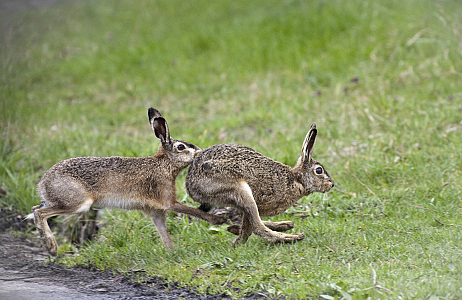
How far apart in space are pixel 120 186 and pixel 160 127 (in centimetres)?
68

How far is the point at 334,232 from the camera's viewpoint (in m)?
4.84

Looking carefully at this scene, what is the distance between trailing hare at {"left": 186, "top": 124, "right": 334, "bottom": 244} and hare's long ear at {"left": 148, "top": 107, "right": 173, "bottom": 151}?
0.41m

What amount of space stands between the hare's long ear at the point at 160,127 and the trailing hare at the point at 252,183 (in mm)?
414

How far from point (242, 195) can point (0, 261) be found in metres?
2.55

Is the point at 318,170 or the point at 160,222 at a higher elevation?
the point at 318,170

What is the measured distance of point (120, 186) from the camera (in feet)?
16.0

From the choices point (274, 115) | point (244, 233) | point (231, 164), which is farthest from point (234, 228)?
point (274, 115)

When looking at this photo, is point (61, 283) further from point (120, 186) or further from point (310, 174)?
point (310, 174)

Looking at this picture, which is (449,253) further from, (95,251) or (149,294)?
(95,251)

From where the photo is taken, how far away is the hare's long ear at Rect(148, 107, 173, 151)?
16.4 feet

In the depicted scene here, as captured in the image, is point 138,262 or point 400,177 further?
point 400,177

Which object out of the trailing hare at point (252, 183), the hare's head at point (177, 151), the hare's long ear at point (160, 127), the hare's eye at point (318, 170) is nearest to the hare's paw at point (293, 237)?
the trailing hare at point (252, 183)

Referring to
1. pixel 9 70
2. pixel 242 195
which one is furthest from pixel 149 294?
pixel 9 70

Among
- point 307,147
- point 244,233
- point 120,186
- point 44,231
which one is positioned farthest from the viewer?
point 307,147
